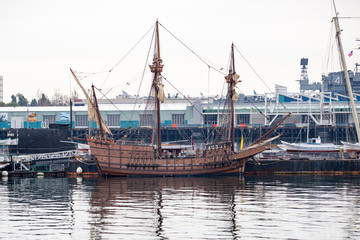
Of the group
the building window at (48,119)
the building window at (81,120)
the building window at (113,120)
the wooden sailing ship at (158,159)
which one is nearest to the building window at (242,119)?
the building window at (113,120)

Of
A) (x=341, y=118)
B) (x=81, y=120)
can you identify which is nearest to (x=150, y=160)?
(x=81, y=120)

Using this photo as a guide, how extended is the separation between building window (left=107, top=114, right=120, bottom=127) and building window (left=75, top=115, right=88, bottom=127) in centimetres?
540

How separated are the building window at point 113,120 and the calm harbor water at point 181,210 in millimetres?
76515

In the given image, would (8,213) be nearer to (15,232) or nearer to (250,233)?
(15,232)

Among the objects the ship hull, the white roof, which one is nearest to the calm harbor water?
Result: the ship hull

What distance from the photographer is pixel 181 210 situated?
1673 inches

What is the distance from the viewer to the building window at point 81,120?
145000 mm

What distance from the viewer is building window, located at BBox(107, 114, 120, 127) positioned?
472ft

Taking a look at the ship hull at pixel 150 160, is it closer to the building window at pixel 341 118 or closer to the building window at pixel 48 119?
the building window at pixel 48 119

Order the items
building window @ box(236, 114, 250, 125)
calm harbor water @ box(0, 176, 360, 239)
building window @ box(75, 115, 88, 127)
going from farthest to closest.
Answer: building window @ box(236, 114, 250, 125), building window @ box(75, 115, 88, 127), calm harbor water @ box(0, 176, 360, 239)

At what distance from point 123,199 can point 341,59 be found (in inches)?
1410

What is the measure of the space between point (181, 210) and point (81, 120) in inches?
4157

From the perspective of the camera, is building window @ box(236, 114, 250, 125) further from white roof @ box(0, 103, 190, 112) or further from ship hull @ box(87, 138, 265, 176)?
ship hull @ box(87, 138, 265, 176)

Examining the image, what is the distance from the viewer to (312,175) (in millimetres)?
78000
